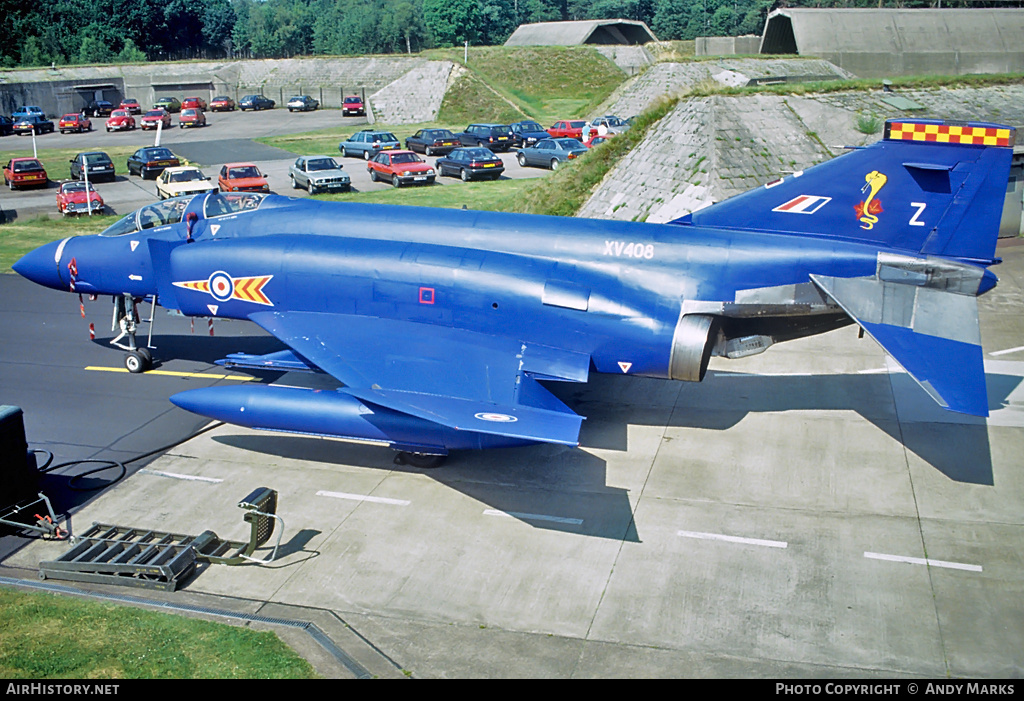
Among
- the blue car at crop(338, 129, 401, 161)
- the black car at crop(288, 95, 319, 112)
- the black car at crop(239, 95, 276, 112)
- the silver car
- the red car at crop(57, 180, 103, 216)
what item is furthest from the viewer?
the black car at crop(239, 95, 276, 112)

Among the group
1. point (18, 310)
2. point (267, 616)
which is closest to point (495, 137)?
point (18, 310)

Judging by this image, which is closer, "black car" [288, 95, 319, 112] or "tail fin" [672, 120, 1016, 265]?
"tail fin" [672, 120, 1016, 265]

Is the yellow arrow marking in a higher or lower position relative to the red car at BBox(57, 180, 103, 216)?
lower

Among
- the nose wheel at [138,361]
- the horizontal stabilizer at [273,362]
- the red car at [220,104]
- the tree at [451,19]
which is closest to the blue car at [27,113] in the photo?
the red car at [220,104]

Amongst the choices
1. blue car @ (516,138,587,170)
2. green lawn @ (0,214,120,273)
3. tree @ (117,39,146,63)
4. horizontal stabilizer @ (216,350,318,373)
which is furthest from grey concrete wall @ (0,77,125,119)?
horizontal stabilizer @ (216,350,318,373)

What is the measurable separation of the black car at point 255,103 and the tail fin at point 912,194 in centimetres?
6821

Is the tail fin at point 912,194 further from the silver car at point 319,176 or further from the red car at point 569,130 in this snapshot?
the red car at point 569,130

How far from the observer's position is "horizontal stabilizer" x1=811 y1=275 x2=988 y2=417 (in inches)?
452

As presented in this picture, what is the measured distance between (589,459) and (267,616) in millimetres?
5721

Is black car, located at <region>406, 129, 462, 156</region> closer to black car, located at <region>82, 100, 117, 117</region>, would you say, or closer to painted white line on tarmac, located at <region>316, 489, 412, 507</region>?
painted white line on tarmac, located at <region>316, 489, 412, 507</region>

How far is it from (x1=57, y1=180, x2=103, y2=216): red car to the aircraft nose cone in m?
16.4

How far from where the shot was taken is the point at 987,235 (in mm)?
12852

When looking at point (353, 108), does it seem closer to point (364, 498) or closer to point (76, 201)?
point (76, 201)

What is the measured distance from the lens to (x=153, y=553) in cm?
1070
